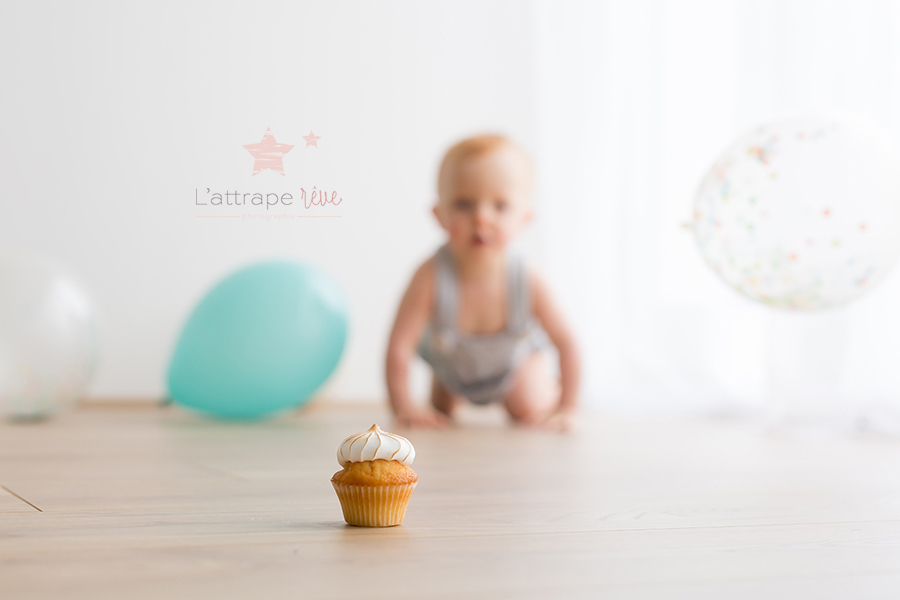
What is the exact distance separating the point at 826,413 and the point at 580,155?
3.61 feet

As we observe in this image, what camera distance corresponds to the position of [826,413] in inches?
66.2

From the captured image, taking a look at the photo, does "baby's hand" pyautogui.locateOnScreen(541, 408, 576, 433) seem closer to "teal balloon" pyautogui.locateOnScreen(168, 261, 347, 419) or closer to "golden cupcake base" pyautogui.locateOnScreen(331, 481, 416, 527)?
"teal balloon" pyautogui.locateOnScreen(168, 261, 347, 419)

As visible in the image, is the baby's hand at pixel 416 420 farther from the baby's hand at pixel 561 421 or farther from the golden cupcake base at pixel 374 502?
the golden cupcake base at pixel 374 502

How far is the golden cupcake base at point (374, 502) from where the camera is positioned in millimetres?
690

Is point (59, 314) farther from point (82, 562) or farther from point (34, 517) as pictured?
point (82, 562)

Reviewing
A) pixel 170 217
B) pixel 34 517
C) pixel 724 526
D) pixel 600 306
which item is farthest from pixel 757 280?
pixel 600 306

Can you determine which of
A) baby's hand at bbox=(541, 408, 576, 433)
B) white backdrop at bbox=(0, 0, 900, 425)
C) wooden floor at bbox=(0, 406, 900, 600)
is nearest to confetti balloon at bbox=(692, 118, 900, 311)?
wooden floor at bbox=(0, 406, 900, 600)

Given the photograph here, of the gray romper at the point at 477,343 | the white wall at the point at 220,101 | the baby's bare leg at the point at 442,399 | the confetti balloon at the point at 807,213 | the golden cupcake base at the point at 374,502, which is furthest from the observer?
the baby's bare leg at the point at 442,399

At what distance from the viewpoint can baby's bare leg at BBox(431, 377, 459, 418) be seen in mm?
2047

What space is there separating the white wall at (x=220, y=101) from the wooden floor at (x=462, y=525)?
11.9 inches

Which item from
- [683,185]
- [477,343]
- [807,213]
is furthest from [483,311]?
[807,213]

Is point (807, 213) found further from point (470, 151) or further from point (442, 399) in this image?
point (442, 399)

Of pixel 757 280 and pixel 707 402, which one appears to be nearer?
pixel 757 280

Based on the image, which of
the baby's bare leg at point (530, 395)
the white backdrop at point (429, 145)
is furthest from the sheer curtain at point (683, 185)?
the baby's bare leg at point (530, 395)
